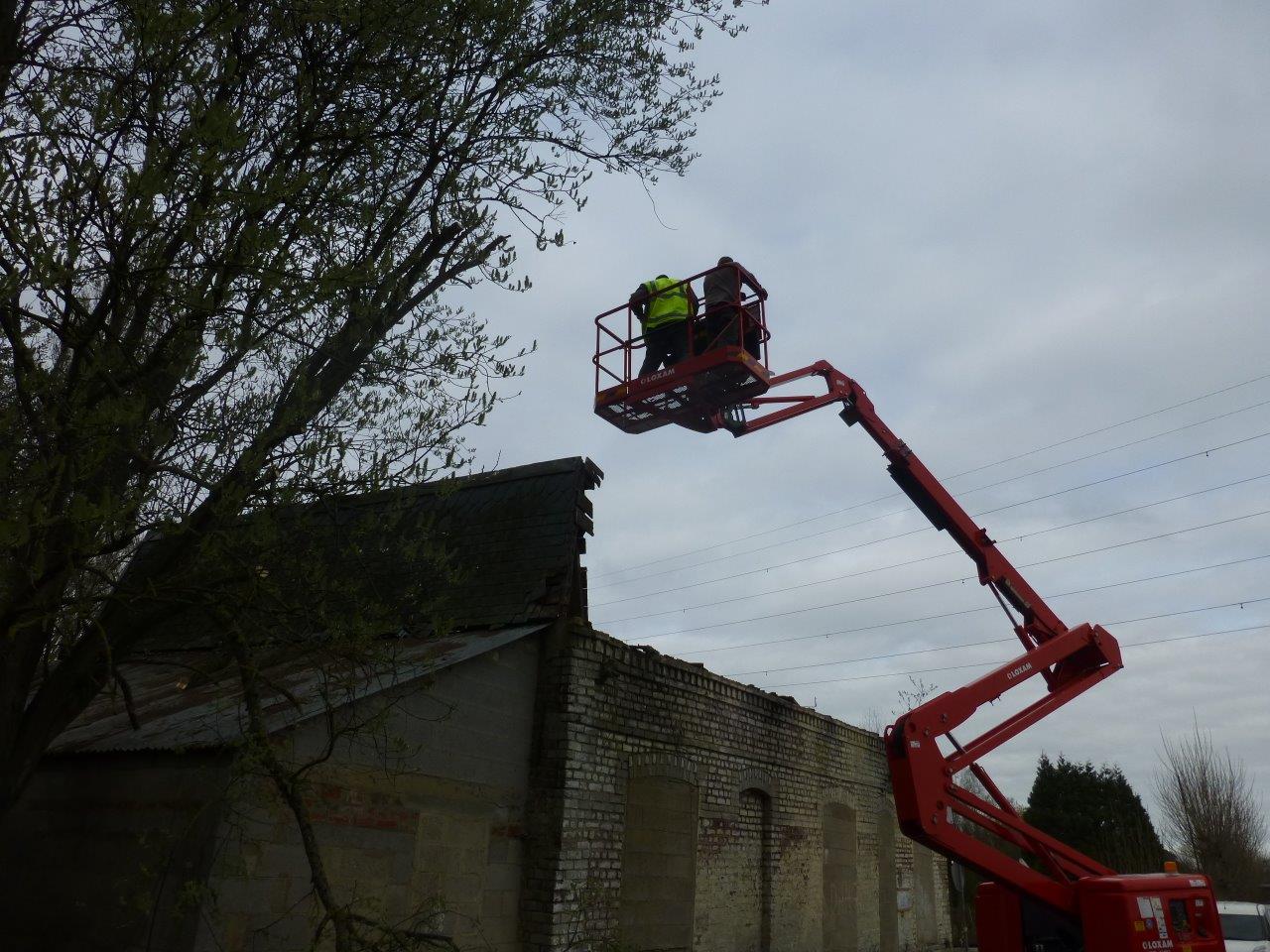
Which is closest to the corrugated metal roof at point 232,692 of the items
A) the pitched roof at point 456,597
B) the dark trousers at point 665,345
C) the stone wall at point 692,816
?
the pitched roof at point 456,597

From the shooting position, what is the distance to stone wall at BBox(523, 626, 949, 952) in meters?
9.08

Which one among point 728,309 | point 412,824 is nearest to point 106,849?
point 412,824

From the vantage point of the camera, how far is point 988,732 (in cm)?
920

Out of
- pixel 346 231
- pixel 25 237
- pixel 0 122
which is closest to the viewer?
pixel 25 237

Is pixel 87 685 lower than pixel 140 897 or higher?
higher

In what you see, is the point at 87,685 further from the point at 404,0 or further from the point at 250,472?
the point at 404,0

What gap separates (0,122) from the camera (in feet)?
15.9

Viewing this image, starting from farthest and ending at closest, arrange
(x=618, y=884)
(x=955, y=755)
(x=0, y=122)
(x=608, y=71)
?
1. (x=618, y=884)
2. (x=955, y=755)
3. (x=608, y=71)
4. (x=0, y=122)

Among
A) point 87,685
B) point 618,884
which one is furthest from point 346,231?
point 618,884

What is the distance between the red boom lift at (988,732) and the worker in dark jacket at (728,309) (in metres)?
0.03

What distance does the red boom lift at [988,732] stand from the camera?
8086 mm

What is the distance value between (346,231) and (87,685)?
316 cm

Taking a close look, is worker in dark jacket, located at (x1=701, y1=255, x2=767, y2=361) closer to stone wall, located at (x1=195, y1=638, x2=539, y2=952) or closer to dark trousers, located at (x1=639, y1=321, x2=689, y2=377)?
dark trousers, located at (x1=639, y1=321, x2=689, y2=377)

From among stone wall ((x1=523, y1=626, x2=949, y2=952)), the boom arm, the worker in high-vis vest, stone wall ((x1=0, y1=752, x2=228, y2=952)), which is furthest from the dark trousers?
stone wall ((x1=0, y1=752, x2=228, y2=952))
